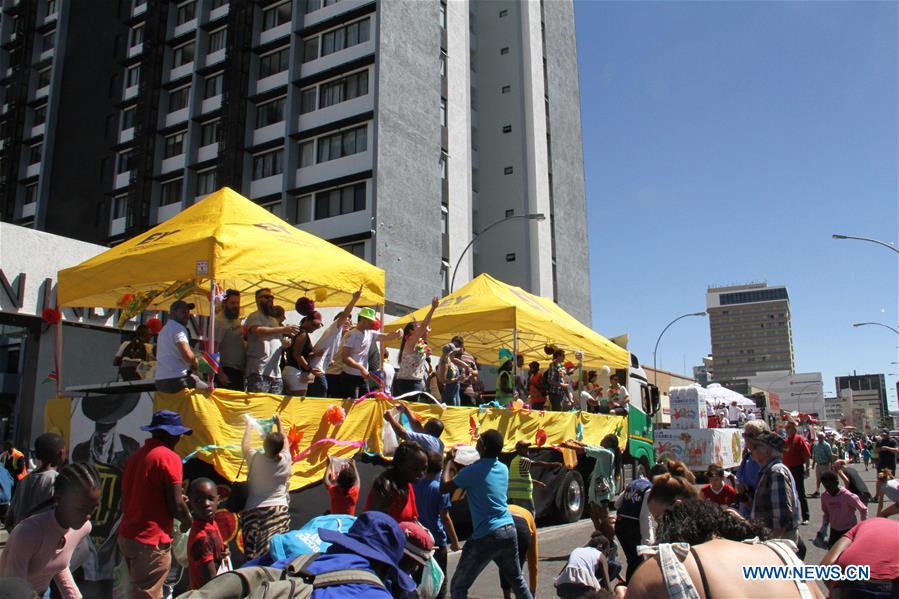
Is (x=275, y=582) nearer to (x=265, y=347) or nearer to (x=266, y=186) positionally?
(x=265, y=347)

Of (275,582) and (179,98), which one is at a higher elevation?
(179,98)

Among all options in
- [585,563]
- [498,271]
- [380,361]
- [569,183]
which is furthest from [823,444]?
[569,183]

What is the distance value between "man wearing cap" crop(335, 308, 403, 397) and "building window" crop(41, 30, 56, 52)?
5029cm

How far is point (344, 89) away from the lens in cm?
3553

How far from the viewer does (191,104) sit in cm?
4056

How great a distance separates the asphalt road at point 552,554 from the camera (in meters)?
8.05

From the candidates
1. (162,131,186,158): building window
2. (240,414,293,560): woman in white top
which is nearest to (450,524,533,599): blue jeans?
(240,414,293,560): woman in white top

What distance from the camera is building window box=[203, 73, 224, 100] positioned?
40375 millimetres

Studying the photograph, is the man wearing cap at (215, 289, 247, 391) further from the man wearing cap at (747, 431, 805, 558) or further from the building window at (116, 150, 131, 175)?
the building window at (116, 150, 131, 175)

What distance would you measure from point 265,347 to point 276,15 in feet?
118

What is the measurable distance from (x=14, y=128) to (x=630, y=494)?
176ft

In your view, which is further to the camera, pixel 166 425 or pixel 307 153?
pixel 307 153

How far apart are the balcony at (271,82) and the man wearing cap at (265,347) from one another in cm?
3191

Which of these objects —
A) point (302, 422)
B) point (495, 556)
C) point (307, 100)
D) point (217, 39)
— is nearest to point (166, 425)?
point (495, 556)
